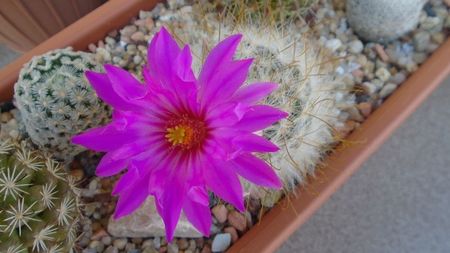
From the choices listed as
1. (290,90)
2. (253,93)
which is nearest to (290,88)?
(290,90)

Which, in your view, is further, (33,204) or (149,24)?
(149,24)

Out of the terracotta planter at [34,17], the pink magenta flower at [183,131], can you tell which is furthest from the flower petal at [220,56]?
the terracotta planter at [34,17]

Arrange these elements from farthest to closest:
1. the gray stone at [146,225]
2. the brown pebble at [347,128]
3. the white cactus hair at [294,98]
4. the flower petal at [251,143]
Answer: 1. the brown pebble at [347,128]
2. the gray stone at [146,225]
3. the white cactus hair at [294,98]
4. the flower petal at [251,143]

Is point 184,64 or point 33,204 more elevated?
point 184,64

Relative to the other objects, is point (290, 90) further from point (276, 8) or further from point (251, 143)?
point (276, 8)

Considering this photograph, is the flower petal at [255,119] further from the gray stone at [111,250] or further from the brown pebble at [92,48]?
the brown pebble at [92,48]
